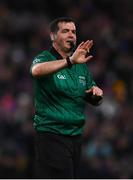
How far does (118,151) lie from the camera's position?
11430mm

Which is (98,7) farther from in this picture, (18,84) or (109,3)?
(18,84)

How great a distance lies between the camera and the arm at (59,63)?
21.2ft

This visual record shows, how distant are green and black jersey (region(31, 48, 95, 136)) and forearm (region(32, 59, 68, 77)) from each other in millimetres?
168

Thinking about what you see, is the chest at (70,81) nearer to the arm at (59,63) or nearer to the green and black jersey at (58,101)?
the green and black jersey at (58,101)

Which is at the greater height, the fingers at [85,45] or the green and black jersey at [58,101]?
the fingers at [85,45]

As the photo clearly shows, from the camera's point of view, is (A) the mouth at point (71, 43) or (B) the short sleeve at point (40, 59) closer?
(B) the short sleeve at point (40, 59)

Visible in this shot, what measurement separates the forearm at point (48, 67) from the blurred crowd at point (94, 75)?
439 cm

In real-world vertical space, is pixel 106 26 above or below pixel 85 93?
above

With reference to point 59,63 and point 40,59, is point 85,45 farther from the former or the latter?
point 40,59

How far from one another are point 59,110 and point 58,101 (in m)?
0.08

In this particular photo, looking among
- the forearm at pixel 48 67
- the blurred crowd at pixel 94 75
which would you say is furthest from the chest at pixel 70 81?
the blurred crowd at pixel 94 75

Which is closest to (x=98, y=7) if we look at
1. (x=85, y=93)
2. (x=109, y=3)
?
(x=109, y=3)

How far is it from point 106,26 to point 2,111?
2.86 meters

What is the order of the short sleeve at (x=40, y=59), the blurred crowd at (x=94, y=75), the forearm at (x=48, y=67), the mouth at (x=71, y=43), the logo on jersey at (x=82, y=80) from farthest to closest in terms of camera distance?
the blurred crowd at (x=94, y=75), the logo on jersey at (x=82, y=80), the mouth at (x=71, y=43), the short sleeve at (x=40, y=59), the forearm at (x=48, y=67)
